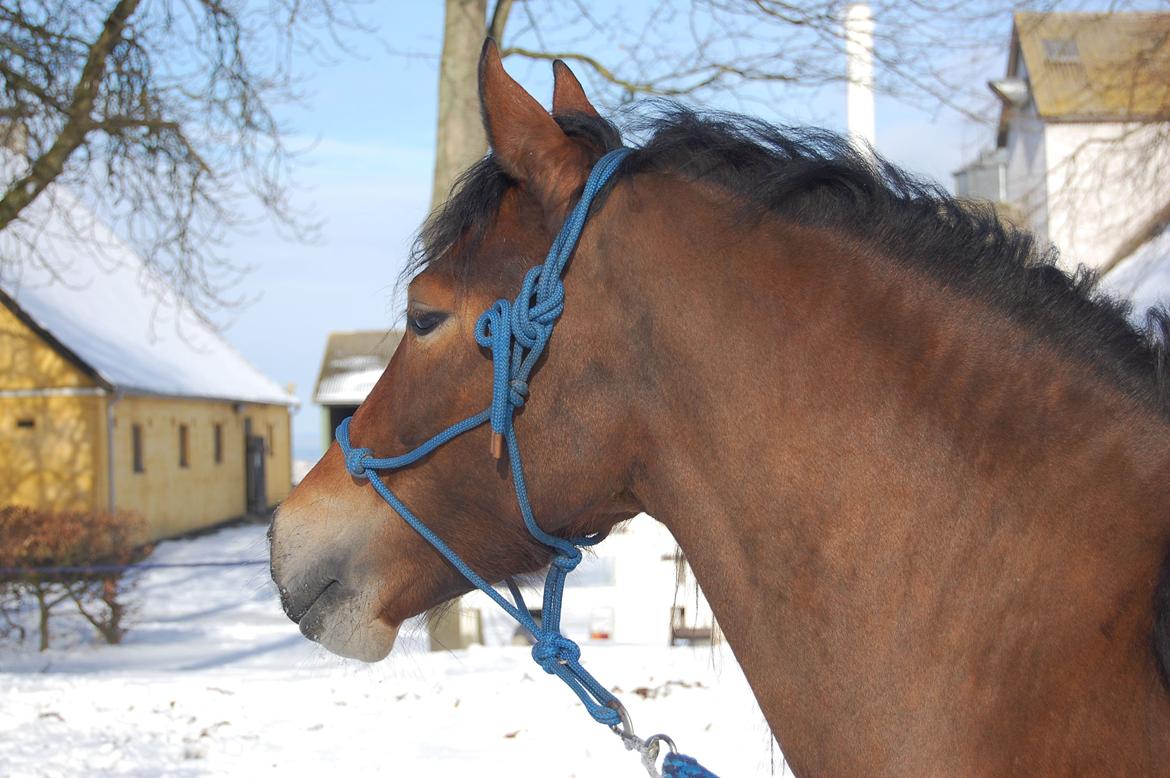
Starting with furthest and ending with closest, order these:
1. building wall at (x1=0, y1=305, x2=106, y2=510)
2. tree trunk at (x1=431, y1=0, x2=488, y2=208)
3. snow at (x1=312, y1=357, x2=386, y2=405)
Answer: snow at (x1=312, y1=357, x2=386, y2=405), building wall at (x1=0, y1=305, x2=106, y2=510), tree trunk at (x1=431, y1=0, x2=488, y2=208)

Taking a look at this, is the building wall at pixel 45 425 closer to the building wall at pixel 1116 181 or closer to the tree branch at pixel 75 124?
the tree branch at pixel 75 124

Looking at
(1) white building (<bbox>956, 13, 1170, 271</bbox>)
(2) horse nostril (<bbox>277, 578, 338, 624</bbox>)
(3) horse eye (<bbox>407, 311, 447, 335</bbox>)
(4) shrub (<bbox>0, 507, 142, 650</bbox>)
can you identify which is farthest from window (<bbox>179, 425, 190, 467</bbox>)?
(3) horse eye (<bbox>407, 311, 447, 335</bbox>)

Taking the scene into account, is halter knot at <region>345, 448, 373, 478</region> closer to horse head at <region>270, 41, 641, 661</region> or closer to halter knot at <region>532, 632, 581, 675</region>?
horse head at <region>270, 41, 641, 661</region>

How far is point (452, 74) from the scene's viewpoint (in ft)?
28.3

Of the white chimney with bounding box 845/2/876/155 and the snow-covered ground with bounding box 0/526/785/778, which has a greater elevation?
the white chimney with bounding box 845/2/876/155

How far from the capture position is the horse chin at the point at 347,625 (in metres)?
1.88

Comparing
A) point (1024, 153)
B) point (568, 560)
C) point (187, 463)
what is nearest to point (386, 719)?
point (568, 560)

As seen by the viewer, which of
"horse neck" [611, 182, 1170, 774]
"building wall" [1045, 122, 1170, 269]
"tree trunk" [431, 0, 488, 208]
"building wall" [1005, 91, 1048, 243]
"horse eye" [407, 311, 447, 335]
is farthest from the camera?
"building wall" [1005, 91, 1048, 243]

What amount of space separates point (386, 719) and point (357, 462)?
4.35 meters

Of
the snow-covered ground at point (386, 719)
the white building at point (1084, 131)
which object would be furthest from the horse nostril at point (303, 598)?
the white building at point (1084, 131)

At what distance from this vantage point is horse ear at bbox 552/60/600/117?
6.81 feet

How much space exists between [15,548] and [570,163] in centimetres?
1085

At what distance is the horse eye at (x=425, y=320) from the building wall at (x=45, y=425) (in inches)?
694

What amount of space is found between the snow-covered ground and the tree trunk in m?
4.17
